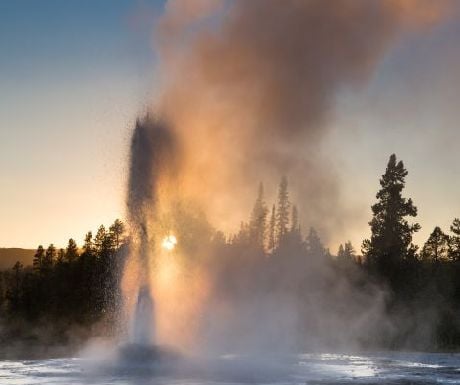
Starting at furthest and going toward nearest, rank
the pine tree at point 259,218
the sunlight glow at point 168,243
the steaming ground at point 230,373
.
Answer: the pine tree at point 259,218
the sunlight glow at point 168,243
the steaming ground at point 230,373

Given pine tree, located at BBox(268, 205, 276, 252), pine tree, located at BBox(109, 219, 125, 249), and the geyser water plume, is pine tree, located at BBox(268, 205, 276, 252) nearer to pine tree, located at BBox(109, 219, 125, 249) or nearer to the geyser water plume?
pine tree, located at BBox(109, 219, 125, 249)

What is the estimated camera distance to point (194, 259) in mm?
69000

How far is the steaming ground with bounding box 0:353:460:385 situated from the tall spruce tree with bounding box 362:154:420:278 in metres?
38.3

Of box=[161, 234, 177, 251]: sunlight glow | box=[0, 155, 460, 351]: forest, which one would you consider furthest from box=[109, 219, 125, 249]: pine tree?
box=[161, 234, 177, 251]: sunlight glow

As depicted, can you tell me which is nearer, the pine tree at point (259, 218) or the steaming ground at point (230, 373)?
the steaming ground at point (230, 373)

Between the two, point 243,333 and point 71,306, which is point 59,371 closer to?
point 243,333

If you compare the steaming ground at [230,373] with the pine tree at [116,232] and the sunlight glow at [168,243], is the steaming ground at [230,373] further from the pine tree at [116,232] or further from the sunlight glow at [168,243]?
the pine tree at [116,232]

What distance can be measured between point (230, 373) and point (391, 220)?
51155 mm

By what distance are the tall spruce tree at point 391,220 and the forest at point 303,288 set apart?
108mm

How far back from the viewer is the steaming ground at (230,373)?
20.9m

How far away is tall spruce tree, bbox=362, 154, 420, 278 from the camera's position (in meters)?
68.2

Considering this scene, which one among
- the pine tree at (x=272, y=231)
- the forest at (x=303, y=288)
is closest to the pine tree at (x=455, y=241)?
the forest at (x=303, y=288)

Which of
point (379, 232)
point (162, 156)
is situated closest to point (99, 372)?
point (162, 156)

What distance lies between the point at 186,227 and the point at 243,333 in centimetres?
2487
